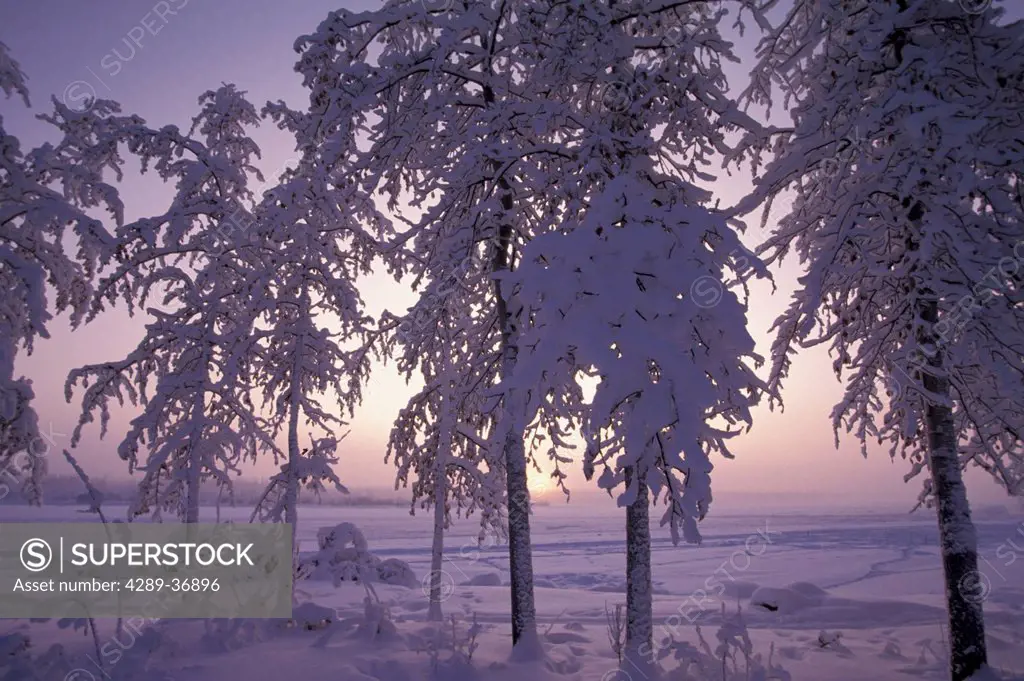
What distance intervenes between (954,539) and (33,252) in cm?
1234

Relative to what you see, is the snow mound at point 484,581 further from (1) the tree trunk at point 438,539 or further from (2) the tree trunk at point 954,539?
(2) the tree trunk at point 954,539

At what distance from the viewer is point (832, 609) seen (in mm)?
11234

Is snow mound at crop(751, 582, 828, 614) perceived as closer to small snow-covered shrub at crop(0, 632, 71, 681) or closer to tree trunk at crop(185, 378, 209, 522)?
tree trunk at crop(185, 378, 209, 522)

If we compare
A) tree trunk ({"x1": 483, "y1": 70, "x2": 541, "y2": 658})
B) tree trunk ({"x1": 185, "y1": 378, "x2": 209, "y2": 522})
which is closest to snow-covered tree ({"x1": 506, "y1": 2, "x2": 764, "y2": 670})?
tree trunk ({"x1": 483, "y1": 70, "x2": 541, "y2": 658})

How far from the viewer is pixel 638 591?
6605 mm

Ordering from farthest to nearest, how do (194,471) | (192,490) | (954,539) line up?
(192,490), (194,471), (954,539)

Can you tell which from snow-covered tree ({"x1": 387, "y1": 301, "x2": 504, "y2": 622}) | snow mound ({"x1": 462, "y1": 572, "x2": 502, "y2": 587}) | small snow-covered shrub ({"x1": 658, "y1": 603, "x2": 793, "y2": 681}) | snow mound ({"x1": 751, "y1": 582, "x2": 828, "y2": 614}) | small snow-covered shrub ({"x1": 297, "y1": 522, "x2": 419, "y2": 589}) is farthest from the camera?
snow mound ({"x1": 462, "y1": 572, "x2": 502, "y2": 587})

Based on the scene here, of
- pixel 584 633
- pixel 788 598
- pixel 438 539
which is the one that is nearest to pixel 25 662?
pixel 438 539

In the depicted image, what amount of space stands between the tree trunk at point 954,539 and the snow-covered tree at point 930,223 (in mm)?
15

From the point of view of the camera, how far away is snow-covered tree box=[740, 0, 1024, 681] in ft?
20.5

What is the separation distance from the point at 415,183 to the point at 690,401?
6.53 meters

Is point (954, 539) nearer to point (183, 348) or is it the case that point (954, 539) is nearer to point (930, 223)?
point (930, 223)

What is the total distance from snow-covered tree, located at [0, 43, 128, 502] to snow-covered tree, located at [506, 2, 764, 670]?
5.56 meters

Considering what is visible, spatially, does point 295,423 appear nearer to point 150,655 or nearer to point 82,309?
point 82,309
